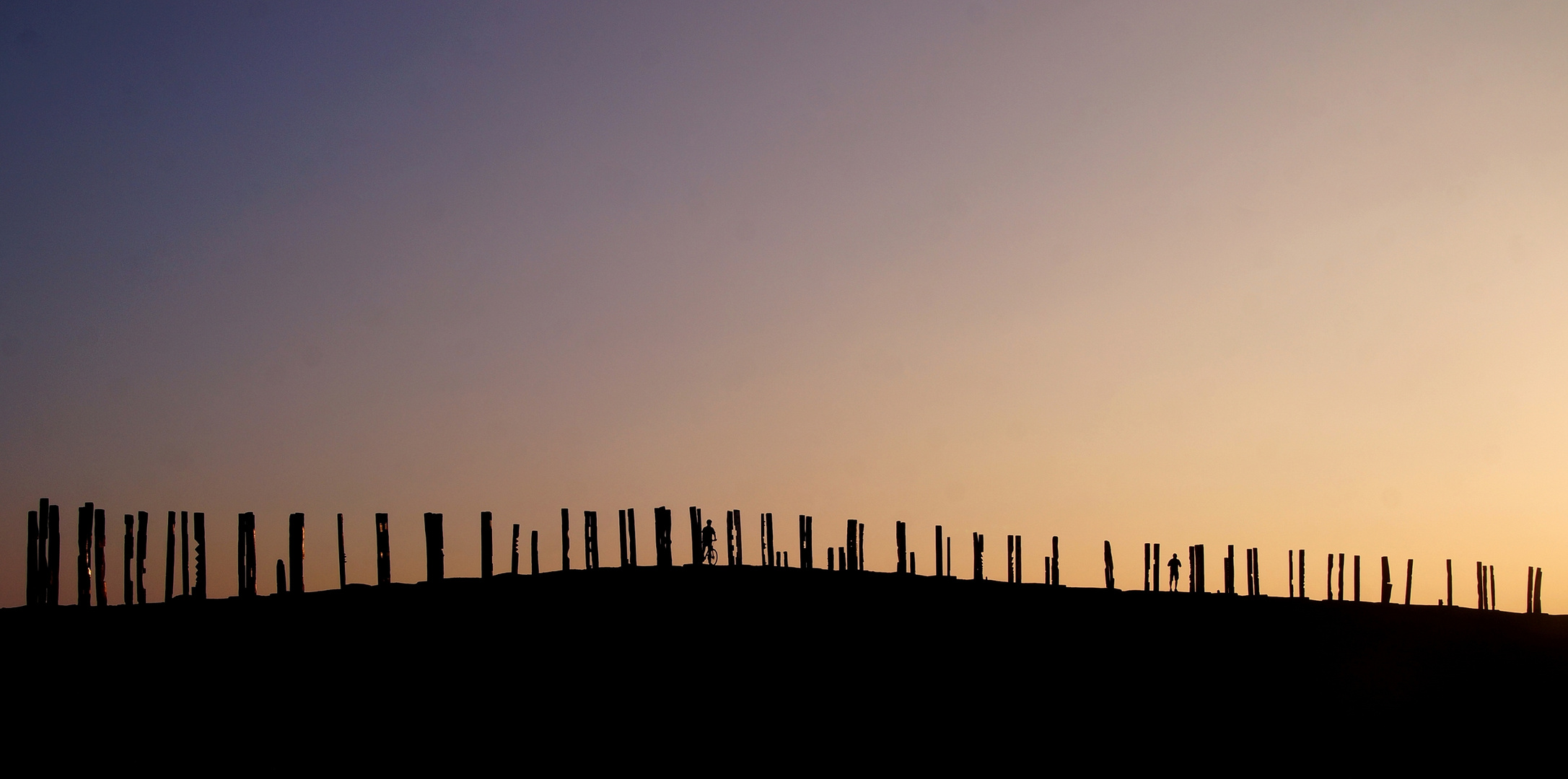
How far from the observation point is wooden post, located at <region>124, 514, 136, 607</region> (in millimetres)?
22828

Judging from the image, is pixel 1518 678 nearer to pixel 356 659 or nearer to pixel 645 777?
pixel 645 777

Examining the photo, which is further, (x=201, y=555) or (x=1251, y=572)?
(x=1251, y=572)

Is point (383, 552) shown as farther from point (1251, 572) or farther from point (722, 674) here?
point (1251, 572)

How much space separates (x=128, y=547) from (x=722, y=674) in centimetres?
1254

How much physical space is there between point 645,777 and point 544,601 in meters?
8.00

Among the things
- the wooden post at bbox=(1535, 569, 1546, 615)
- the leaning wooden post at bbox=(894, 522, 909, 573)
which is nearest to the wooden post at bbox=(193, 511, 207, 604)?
the leaning wooden post at bbox=(894, 522, 909, 573)

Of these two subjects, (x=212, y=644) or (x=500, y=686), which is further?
(x=212, y=644)

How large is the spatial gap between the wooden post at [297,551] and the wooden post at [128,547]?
3.56m

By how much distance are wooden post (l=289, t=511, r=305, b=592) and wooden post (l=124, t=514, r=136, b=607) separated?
11.7 feet

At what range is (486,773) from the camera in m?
12.3

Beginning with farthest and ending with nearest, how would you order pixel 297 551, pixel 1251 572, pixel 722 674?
pixel 1251 572
pixel 297 551
pixel 722 674

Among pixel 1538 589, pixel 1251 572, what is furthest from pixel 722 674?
pixel 1538 589

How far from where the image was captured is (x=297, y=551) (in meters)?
21.2

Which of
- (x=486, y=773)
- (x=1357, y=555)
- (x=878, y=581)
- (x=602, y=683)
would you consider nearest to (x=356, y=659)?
(x=602, y=683)
